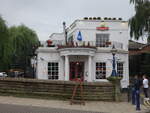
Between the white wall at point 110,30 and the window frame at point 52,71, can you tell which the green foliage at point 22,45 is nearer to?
the white wall at point 110,30

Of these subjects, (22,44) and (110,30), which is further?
(22,44)

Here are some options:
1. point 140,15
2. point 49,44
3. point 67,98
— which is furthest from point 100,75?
point 67,98

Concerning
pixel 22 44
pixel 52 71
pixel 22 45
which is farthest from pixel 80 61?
pixel 22 44

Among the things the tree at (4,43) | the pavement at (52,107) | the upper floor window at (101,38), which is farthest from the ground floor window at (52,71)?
the pavement at (52,107)

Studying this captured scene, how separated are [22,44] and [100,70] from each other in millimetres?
21426

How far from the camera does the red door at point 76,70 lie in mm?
28734

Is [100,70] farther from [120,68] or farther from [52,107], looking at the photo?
[52,107]

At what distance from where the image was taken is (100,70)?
28.9m

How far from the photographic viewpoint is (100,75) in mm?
28859

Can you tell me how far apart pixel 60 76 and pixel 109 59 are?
5.03 metres

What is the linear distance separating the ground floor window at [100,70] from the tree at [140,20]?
269 inches

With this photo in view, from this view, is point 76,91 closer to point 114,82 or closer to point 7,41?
point 114,82

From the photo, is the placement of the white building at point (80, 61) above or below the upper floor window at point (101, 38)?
below

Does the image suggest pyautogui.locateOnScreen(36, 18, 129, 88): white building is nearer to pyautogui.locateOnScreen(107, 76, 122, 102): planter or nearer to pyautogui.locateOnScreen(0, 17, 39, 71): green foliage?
pyautogui.locateOnScreen(107, 76, 122, 102): planter
